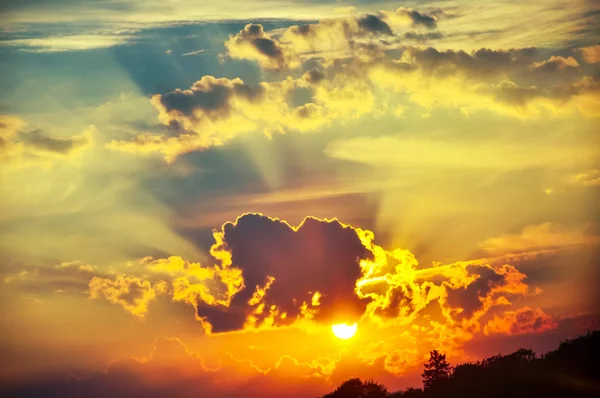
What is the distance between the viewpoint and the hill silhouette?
419 ft

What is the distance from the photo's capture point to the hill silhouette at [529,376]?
128 meters

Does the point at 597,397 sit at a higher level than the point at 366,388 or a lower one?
lower

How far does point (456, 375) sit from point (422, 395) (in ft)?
21.1

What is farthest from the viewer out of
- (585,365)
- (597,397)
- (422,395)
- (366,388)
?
(366,388)

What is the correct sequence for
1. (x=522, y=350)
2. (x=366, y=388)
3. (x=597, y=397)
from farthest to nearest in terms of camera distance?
(x=366, y=388) < (x=522, y=350) < (x=597, y=397)

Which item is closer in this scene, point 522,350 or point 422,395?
point 522,350

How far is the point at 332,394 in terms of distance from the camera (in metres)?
180

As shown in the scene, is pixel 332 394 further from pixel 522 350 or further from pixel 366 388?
pixel 522 350

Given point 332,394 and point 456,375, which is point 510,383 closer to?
point 456,375

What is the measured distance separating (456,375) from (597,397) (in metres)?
45.0

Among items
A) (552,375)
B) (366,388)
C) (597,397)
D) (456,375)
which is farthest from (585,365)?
(366,388)

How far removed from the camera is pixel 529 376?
135750mm

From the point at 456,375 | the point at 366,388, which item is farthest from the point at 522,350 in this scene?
the point at 366,388

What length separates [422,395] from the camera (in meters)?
163
